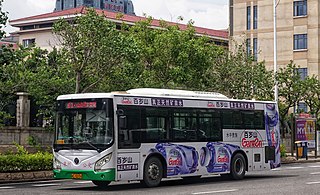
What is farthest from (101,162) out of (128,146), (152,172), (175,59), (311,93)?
(311,93)

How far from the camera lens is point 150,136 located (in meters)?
21.7

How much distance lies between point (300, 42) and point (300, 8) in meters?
3.65

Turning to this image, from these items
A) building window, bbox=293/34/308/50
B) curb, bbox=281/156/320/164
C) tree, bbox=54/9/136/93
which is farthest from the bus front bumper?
building window, bbox=293/34/308/50

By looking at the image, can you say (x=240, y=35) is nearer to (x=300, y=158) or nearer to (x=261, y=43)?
(x=261, y=43)

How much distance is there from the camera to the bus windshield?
807 inches

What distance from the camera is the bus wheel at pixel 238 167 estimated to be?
25.2m

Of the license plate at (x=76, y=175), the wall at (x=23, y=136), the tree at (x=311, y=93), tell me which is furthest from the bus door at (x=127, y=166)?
the tree at (x=311, y=93)

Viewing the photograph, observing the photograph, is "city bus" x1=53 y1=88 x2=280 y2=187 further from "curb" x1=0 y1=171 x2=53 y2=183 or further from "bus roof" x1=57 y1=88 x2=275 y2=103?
"curb" x1=0 y1=171 x2=53 y2=183

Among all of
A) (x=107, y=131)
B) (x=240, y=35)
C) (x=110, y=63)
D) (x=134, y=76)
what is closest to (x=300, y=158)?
(x=134, y=76)

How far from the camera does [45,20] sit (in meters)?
96.5

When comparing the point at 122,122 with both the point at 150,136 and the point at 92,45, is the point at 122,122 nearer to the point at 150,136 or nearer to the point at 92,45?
the point at 150,136

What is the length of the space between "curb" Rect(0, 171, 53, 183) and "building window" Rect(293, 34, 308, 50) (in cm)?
5123

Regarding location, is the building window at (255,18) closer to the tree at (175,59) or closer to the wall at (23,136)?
the tree at (175,59)

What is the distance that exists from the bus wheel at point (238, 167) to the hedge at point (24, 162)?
7.40 meters
